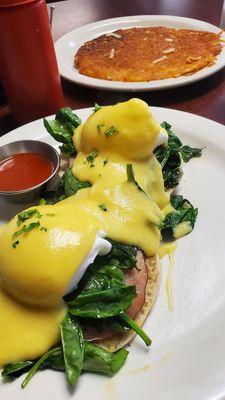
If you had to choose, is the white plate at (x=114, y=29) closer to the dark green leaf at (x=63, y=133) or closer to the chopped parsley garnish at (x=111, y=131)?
the dark green leaf at (x=63, y=133)

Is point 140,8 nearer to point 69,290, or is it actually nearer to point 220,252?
point 220,252

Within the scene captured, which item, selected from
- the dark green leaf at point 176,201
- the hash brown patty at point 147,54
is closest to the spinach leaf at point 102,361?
the dark green leaf at point 176,201

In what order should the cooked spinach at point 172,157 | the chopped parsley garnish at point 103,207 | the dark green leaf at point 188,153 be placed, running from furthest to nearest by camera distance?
1. the dark green leaf at point 188,153
2. the cooked spinach at point 172,157
3. the chopped parsley garnish at point 103,207

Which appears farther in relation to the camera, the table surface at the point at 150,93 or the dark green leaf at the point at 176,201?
the table surface at the point at 150,93

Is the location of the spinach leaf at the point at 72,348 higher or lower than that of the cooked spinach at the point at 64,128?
lower

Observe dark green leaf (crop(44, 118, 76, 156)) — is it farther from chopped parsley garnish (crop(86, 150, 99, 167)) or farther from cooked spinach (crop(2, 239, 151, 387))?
cooked spinach (crop(2, 239, 151, 387))

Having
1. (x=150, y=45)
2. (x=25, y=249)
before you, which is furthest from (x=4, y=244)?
(x=150, y=45)

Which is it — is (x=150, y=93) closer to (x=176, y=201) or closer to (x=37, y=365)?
(x=176, y=201)

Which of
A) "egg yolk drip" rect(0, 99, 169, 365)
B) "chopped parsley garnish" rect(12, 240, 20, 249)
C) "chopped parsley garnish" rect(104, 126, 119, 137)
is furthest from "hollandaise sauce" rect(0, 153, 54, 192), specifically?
"chopped parsley garnish" rect(12, 240, 20, 249)
